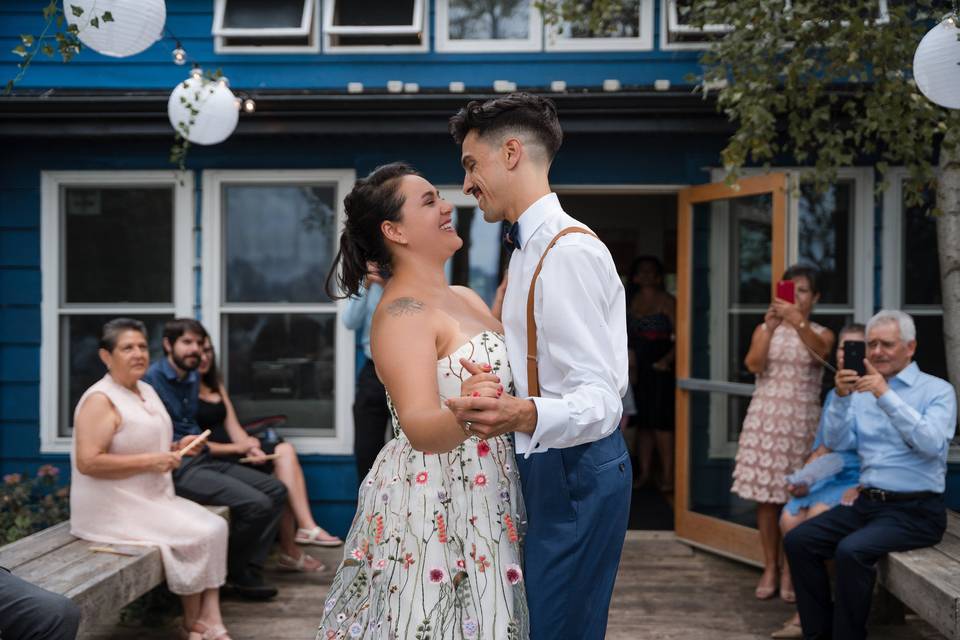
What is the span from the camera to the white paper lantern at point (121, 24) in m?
3.99

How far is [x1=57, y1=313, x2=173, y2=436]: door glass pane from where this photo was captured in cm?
686

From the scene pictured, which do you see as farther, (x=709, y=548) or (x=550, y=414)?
(x=709, y=548)

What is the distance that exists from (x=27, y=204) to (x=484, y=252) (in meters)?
3.06

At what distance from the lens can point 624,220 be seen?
35.2 feet

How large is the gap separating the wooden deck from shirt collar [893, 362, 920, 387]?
138cm

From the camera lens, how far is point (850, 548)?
14.9ft

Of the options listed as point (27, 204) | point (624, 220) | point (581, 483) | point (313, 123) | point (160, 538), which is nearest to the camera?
point (581, 483)

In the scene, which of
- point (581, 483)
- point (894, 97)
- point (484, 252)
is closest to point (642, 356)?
point (484, 252)

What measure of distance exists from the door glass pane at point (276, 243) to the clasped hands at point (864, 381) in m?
3.54

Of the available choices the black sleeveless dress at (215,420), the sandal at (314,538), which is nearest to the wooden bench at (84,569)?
the black sleeveless dress at (215,420)

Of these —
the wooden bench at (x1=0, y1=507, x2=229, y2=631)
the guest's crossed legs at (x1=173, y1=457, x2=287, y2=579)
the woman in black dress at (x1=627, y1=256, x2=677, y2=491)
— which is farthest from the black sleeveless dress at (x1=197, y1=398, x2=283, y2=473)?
the woman in black dress at (x1=627, y1=256, x2=677, y2=491)

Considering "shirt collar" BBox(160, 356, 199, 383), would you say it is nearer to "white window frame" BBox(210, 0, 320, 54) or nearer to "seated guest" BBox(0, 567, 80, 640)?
"seated guest" BBox(0, 567, 80, 640)

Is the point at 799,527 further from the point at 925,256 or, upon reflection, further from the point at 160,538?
the point at 160,538

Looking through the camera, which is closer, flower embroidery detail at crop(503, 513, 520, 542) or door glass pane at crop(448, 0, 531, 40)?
flower embroidery detail at crop(503, 513, 520, 542)
